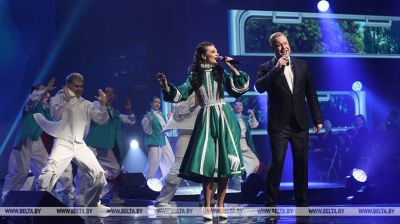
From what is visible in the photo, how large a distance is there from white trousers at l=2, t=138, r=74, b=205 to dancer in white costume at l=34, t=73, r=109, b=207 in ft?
7.52

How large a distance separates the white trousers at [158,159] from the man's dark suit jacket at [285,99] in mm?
5618

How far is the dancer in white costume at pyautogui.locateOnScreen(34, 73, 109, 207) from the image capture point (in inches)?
250

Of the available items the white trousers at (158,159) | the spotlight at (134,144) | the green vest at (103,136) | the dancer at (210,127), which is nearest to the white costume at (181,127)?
the dancer at (210,127)

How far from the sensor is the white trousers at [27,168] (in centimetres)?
884

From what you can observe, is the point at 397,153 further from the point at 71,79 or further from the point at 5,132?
the point at 5,132

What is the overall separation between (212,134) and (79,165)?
6.26 ft

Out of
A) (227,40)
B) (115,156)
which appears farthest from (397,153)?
(115,156)

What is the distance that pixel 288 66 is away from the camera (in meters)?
5.54

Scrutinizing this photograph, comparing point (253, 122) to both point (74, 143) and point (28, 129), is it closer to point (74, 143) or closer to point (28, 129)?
point (28, 129)

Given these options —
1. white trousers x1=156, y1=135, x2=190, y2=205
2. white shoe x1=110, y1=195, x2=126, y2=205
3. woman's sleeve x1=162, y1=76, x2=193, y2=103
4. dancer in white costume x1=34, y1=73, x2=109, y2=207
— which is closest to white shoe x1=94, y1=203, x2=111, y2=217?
dancer in white costume x1=34, y1=73, x2=109, y2=207

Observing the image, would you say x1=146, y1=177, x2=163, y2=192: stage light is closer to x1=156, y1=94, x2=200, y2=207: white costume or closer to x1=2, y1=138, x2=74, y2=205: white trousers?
x1=2, y1=138, x2=74, y2=205: white trousers

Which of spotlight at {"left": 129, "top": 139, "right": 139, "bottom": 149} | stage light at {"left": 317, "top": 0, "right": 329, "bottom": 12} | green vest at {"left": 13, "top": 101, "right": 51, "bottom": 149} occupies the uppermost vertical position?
stage light at {"left": 317, "top": 0, "right": 329, "bottom": 12}

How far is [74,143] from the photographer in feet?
21.4

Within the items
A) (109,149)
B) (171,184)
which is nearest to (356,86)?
(109,149)
